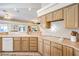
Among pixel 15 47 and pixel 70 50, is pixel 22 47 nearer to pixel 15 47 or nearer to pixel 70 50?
pixel 15 47

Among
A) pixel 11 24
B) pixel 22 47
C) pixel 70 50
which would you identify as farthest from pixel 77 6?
pixel 11 24

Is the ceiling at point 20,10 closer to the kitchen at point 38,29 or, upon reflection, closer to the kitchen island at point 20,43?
the kitchen at point 38,29

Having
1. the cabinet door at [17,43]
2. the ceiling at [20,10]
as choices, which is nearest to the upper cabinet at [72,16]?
the cabinet door at [17,43]

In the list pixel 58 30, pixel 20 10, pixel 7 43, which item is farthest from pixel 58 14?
pixel 20 10

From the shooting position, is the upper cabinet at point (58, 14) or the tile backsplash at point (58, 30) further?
the tile backsplash at point (58, 30)

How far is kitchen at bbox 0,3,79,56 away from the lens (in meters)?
4.03

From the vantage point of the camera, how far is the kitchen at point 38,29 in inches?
159

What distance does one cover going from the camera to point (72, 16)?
12.3 ft

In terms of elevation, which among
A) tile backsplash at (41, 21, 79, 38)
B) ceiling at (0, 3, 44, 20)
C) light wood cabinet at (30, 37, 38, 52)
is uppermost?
ceiling at (0, 3, 44, 20)

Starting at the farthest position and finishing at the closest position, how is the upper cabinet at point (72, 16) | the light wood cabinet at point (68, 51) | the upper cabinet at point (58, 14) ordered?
the upper cabinet at point (58, 14) < the upper cabinet at point (72, 16) < the light wood cabinet at point (68, 51)

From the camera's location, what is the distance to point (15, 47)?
7.41m

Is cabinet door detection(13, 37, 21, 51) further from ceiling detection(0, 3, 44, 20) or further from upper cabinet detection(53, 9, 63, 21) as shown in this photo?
upper cabinet detection(53, 9, 63, 21)

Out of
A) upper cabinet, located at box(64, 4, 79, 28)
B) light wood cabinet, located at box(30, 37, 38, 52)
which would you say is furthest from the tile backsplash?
light wood cabinet, located at box(30, 37, 38, 52)

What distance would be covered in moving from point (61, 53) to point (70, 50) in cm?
72
